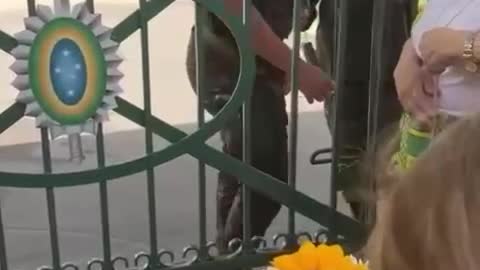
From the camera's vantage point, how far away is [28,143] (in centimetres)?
255

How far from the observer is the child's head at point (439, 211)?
0.67 metres

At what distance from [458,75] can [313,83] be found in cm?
24

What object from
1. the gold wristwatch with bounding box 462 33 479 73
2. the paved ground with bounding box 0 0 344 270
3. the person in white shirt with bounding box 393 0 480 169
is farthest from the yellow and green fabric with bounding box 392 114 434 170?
the paved ground with bounding box 0 0 344 270

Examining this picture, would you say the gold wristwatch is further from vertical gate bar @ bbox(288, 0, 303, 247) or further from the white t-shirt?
vertical gate bar @ bbox(288, 0, 303, 247)

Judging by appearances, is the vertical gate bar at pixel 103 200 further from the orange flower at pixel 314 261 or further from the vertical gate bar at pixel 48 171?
the orange flower at pixel 314 261

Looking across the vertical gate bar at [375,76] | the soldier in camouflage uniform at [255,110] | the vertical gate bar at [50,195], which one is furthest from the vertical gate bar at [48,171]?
the vertical gate bar at [375,76]

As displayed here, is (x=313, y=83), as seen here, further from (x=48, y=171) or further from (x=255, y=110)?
(x=48, y=171)

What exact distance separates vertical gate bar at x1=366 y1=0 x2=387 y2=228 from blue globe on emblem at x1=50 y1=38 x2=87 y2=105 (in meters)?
0.42

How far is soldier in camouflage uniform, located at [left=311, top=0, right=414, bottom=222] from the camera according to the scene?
1.40 m

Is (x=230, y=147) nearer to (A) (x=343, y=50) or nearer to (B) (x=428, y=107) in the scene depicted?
(A) (x=343, y=50)

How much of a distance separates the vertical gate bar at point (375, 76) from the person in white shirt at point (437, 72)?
0.07 meters

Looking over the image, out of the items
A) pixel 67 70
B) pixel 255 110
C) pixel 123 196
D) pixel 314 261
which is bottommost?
pixel 123 196

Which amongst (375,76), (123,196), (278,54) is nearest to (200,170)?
(278,54)

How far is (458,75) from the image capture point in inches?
46.9
